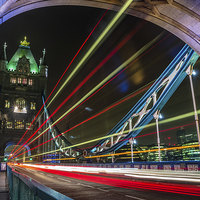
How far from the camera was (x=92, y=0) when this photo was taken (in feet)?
34.1

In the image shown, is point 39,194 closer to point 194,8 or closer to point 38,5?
point 38,5

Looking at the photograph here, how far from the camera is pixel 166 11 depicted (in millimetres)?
11078

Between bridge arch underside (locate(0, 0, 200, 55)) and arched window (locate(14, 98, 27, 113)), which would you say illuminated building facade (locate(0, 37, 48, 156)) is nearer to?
arched window (locate(14, 98, 27, 113))

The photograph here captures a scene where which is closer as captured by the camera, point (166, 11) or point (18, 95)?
point (166, 11)

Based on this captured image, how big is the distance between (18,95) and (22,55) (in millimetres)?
17522

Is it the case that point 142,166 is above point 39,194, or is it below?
below

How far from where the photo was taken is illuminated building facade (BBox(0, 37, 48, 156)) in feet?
206

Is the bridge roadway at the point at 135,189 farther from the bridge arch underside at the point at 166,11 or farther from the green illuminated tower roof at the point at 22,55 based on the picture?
the green illuminated tower roof at the point at 22,55

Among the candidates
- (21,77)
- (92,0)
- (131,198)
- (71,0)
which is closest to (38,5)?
(71,0)

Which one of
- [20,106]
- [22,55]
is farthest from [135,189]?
[22,55]

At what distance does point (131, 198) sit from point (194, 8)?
8.97 metres

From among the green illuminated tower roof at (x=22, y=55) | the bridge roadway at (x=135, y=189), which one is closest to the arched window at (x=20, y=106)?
the green illuminated tower roof at (x=22, y=55)

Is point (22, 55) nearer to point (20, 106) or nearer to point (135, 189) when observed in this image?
point (20, 106)

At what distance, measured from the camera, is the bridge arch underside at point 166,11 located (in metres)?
10.2
